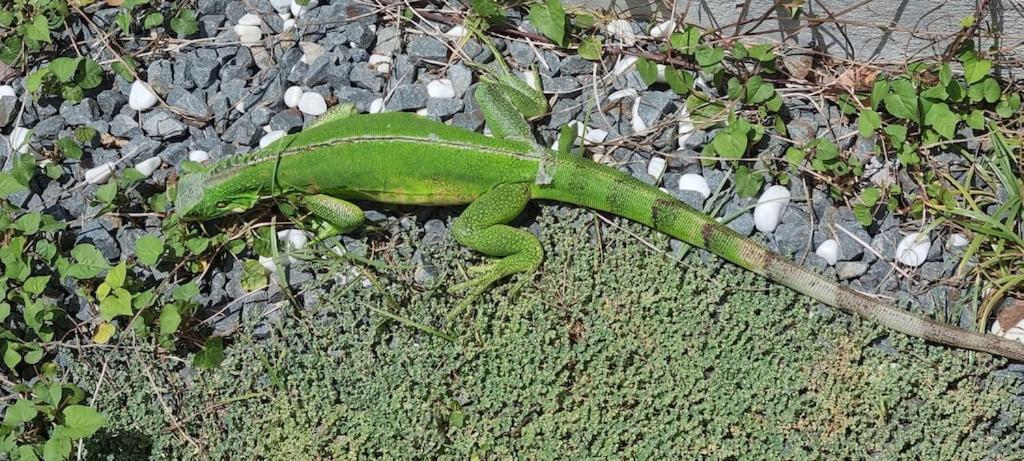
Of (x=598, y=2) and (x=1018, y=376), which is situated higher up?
(x=598, y=2)

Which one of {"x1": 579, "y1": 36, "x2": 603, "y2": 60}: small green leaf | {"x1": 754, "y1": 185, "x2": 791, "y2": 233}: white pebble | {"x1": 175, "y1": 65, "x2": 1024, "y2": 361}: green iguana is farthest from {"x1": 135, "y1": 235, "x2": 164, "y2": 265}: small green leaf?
{"x1": 754, "y1": 185, "x2": 791, "y2": 233}: white pebble

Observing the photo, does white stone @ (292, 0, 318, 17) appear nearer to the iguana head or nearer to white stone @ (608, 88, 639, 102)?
the iguana head

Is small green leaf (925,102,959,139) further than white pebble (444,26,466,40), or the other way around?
white pebble (444,26,466,40)

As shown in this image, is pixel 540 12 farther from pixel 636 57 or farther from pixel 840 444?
pixel 840 444

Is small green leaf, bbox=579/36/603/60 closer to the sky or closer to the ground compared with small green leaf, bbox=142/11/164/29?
closer to the ground

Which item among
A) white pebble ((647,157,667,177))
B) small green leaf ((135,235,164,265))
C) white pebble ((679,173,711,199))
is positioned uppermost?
white pebble ((647,157,667,177))

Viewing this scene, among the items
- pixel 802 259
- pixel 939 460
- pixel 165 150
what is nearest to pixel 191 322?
pixel 165 150

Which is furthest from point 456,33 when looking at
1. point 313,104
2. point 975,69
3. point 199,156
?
Result: point 975,69

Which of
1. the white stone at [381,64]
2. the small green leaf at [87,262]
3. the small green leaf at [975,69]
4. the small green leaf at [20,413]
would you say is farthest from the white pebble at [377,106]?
the small green leaf at [975,69]
